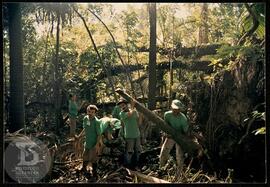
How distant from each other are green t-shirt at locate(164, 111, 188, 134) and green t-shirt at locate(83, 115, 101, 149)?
0.99 meters

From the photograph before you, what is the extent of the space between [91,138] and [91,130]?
11 centimetres

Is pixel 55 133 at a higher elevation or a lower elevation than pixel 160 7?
lower

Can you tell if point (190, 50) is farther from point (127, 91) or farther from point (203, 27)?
point (127, 91)

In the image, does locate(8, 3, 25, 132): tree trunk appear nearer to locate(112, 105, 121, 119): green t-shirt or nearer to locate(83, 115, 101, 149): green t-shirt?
locate(83, 115, 101, 149): green t-shirt

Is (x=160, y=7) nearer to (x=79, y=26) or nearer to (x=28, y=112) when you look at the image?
(x=79, y=26)

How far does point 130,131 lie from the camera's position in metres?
8.15

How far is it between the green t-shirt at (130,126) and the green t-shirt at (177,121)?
44 cm

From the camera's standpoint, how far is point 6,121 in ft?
26.0

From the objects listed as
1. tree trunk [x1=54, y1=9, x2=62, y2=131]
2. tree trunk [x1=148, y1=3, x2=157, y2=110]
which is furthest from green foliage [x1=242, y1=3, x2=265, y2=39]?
tree trunk [x1=54, y1=9, x2=62, y2=131]

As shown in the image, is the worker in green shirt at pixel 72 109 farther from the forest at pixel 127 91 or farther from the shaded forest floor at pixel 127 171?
the shaded forest floor at pixel 127 171

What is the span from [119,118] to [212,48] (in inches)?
65.2

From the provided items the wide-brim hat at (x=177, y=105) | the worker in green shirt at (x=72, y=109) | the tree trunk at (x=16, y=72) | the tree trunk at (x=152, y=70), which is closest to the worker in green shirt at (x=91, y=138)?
the worker in green shirt at (x=72, y=109)

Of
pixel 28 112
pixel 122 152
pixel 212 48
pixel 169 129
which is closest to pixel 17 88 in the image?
pixel 28 112

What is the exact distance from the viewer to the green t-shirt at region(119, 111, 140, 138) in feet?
26.7
